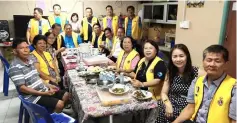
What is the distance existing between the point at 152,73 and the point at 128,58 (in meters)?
0.59

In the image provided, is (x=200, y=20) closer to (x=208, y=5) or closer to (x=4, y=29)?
(x=208, y=5)

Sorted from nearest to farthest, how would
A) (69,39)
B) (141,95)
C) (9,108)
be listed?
(141,95) < (9,108) < (69,39)

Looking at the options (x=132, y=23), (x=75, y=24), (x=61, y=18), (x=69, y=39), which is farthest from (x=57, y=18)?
(x=132, y=23)

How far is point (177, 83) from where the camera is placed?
173 cm

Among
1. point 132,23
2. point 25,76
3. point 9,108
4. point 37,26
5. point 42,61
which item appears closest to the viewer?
point 25,76

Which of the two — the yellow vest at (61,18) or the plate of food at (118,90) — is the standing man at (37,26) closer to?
the yellow vest at (61,18)

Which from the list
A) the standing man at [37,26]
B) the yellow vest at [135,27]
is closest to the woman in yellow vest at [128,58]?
the yellow vest at [135,27]

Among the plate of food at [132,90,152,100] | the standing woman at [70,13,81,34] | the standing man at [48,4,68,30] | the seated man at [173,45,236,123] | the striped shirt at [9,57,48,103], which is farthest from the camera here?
the standing woman at [70,13,81,34]

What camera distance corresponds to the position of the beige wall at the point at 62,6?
4.92 metres

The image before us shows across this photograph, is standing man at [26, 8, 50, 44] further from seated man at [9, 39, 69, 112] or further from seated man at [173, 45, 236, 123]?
seated man at [173, 45, 236, 123]

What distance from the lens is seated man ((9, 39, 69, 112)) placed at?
1.79 metres

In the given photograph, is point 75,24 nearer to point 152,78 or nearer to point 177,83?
point 152,78

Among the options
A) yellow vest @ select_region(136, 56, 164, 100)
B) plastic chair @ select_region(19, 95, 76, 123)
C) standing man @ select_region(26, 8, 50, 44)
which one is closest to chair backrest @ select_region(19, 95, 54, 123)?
plastic chair @ select_region(19, 95, 76, 123)

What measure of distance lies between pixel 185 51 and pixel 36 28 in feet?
12.2
